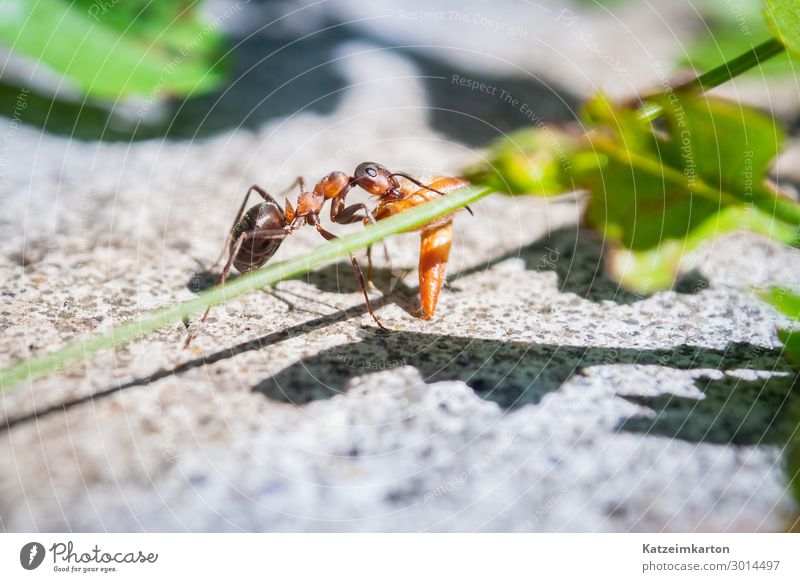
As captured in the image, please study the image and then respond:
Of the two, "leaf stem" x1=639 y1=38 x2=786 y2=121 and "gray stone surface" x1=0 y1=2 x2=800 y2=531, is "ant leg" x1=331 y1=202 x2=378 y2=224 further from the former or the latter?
"leaf stem" x1=639 y1=38 x2=786 y2=121

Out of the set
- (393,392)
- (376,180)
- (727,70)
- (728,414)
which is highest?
(727,70)

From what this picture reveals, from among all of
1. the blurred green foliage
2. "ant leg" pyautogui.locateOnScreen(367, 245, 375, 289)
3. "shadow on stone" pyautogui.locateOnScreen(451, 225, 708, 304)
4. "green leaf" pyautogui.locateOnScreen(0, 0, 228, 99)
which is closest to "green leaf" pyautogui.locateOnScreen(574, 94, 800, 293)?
the blurred green foliage

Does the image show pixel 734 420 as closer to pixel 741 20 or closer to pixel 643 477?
pixel 643 477

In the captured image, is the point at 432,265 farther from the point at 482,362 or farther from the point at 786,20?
the point at 786,20

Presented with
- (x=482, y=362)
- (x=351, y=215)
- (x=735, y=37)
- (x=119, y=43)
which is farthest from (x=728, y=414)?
(x=119, y=43)

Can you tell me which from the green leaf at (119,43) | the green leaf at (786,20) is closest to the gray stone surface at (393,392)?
the green leaf at (119,43)
